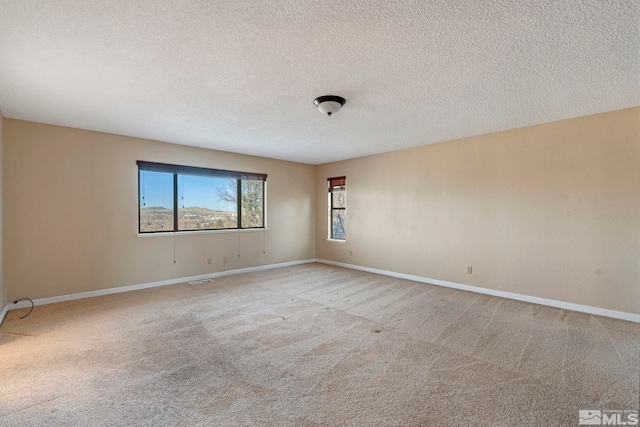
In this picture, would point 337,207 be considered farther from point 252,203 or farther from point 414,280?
point 414,280

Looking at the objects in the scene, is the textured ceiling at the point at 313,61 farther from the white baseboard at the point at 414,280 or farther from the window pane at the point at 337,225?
the window pane at the point at 337,225

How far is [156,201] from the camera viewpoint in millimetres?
4965

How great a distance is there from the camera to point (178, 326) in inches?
125

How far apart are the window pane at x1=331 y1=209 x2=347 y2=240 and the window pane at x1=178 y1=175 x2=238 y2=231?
7.87 feet

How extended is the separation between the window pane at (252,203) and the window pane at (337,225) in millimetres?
1796

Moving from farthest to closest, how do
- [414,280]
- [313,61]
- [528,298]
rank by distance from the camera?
[414,280]
[528,298]
[313,61]

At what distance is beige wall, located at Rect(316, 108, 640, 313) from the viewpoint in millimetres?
3426

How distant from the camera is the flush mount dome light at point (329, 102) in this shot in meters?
3.00

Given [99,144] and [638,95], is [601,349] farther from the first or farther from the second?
[99,144]

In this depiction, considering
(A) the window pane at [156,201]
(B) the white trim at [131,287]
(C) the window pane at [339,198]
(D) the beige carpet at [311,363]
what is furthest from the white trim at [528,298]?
(A) the window pane at [156,201]

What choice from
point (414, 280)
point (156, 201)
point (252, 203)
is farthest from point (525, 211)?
point (156, 201)

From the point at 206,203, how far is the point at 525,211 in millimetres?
5545

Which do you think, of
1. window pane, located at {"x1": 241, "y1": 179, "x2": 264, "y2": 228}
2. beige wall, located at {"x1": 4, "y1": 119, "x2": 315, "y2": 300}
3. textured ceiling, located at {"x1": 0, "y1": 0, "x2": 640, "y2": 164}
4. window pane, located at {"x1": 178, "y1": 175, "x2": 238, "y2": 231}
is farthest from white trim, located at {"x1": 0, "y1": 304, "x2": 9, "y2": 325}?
window pane, located at {"x1": 241, "y1": 179, "x2": 264, "y2": 228}

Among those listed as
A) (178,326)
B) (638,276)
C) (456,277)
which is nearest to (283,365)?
(178,326)
